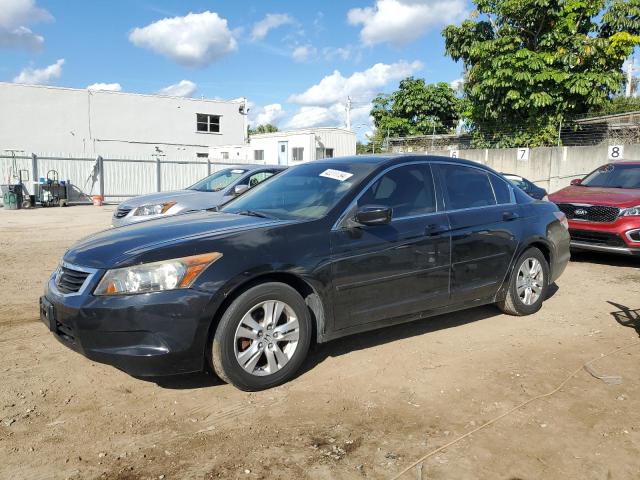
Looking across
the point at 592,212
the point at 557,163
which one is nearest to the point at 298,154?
the point at 557,163

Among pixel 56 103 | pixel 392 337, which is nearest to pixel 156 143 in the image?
pixel 56 103

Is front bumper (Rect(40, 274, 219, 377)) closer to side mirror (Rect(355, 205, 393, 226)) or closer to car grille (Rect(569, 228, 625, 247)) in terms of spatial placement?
side mirror (Rect(355, 205, 393, 226))

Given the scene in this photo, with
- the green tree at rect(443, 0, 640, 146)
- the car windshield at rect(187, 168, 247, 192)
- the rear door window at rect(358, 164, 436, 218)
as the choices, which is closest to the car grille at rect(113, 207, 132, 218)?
the car windshield at rect(187, 168, 247, 192)

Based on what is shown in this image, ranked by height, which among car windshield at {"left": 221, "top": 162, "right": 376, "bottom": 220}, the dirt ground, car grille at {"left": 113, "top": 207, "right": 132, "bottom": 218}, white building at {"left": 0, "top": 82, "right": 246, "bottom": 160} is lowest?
the dirt ground

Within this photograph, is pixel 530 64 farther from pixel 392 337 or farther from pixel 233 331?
pixel 233 331

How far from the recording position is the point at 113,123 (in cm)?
3247

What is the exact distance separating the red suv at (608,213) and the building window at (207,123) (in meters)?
29.5

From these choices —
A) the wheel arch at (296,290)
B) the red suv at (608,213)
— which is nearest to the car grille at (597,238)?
the red suv at (608,213)

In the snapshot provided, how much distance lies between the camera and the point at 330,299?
156 inches

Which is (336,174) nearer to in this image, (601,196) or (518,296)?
(518,296)

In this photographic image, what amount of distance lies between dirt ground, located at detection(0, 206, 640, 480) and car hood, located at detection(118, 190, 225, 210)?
3.95 metres

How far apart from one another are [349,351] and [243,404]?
1.27m

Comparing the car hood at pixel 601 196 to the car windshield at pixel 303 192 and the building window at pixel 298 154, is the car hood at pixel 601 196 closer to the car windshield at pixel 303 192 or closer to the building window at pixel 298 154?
the car windshield at pixel 303 192

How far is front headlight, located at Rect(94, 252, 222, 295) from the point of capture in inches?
134
